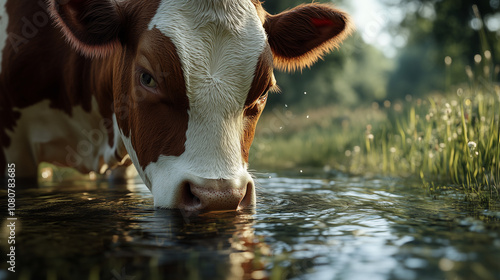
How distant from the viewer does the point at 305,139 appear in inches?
482

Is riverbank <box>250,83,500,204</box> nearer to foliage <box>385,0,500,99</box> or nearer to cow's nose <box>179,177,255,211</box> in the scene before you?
cow's nose <box>179,177,255,211</box>

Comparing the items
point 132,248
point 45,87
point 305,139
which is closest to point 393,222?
point 132,248

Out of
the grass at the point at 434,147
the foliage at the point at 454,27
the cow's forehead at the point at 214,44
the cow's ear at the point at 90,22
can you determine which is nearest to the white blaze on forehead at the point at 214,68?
the cow's forehead at the point at 214,44

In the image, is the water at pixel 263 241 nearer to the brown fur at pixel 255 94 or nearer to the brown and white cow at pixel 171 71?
the brown and white cow at pixel 171 71

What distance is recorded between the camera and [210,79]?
3.24 m

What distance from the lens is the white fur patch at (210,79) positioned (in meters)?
3.11

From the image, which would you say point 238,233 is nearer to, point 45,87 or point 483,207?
point 483,207

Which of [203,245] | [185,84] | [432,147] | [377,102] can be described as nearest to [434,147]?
[432,147]

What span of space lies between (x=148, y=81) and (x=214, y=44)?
0.49m

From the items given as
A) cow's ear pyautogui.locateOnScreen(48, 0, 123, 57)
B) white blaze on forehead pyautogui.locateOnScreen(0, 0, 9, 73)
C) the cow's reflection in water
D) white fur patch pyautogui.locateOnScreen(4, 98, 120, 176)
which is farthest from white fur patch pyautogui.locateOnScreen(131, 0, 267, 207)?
white blaze on forehead pyautogui.locateOnScreen(0, 0, 9, 73)

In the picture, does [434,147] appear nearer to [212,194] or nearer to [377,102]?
[212,194]

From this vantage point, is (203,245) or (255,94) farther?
(255,94)

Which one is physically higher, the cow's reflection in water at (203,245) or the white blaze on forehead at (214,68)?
the white blaze on forehead at (214,68)

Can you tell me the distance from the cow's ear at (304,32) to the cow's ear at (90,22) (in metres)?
1.12
